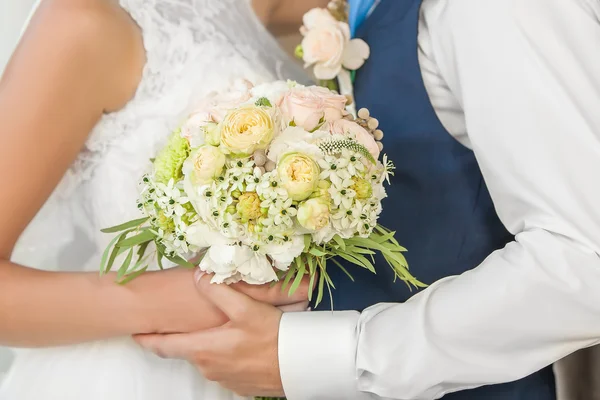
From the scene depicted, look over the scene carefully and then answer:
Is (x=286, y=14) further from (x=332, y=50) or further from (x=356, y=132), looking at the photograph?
(x=356, y=132)

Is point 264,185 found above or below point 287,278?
above

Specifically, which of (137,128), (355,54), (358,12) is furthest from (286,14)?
(137,128)

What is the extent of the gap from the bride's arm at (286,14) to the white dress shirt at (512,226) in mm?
633

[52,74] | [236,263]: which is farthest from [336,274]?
[52,74]

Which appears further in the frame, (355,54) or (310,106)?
(355,54)

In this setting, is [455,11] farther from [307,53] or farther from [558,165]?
[307,53]

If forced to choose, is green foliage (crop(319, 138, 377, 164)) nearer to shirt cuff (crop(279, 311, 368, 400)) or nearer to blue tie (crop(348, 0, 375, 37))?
shirt cuff (crop(279, 311, 368, 400))

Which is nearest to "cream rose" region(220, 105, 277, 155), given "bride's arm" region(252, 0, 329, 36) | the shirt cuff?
the shirt cuff

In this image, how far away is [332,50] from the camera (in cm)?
120

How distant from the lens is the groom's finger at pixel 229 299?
3.19 ft

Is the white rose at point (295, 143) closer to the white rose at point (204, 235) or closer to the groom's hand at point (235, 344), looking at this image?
the white rose at point (204, 235)

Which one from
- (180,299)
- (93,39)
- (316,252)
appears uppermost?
(93,39)

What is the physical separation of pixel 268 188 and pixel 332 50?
0.50m

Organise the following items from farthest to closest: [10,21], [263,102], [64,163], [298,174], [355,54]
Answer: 1. [10,21]
2. [355,54]
3. [64,163]
4. [263,102]
5. [298,174]
